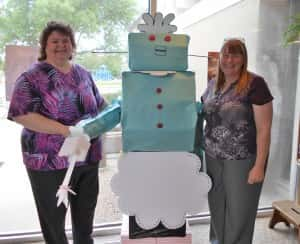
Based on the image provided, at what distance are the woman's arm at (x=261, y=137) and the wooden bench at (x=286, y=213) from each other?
77 centimetres

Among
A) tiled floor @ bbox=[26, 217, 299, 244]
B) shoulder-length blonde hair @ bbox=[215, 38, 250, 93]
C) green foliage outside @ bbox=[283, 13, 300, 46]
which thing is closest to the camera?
shoulder-length blonde hair @ bbox=[215, 38, 250, 93]

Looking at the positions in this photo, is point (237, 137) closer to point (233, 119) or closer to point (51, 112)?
point (233, 119)

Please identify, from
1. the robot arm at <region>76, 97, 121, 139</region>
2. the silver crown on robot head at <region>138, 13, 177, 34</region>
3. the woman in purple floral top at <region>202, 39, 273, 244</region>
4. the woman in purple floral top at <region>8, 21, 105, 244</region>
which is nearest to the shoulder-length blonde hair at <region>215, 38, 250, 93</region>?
the woman in purple floral top at <region>202, 39, 273, 244</region>

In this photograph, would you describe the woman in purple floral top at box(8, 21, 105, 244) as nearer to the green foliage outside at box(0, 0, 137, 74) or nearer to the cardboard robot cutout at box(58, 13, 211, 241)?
the cardboard robot cutout at box(58, 13, 211, 241)

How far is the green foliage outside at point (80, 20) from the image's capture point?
2.03m

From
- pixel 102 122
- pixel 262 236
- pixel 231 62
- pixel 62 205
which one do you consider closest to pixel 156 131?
pixel 102 122

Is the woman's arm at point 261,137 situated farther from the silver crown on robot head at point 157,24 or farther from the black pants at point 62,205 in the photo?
the black pants at point 62,205

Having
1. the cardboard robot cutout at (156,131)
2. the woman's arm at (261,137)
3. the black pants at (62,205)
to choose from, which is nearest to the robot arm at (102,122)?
the cardboard robot cutout at (156,131)

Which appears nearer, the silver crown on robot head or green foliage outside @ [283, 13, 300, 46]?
the silver crown on robot head

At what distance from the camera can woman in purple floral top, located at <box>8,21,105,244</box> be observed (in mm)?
1370

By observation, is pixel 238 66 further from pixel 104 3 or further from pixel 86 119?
pixel 104 3

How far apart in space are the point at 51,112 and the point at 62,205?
1.48 feet

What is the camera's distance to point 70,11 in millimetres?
2086

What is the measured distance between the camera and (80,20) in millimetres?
2115
